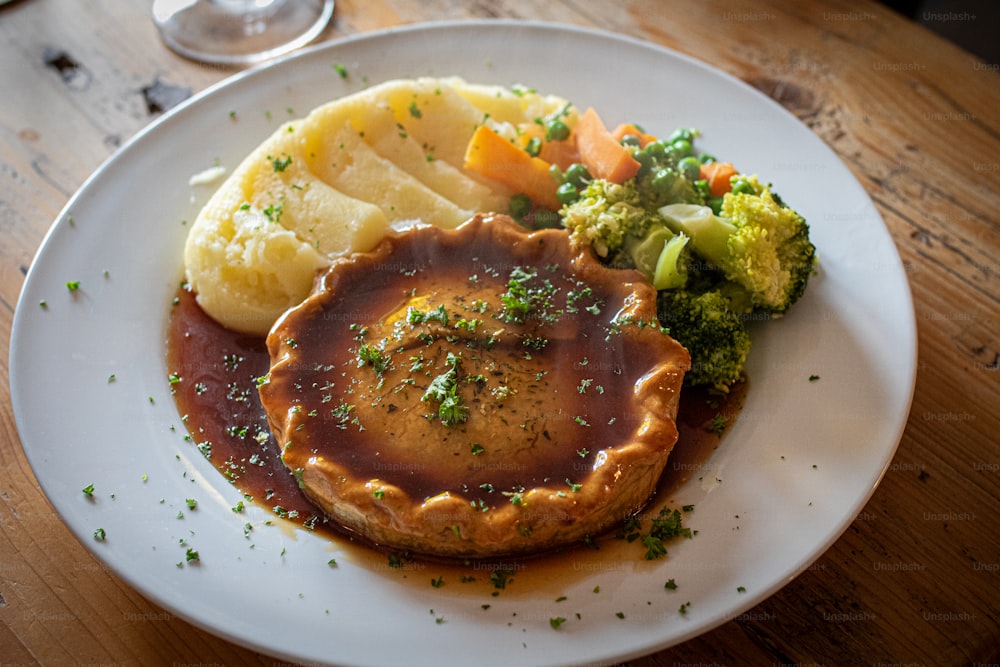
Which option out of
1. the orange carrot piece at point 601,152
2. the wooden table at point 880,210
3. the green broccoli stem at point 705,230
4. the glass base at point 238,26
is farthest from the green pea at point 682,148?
the glass base at point 238,26

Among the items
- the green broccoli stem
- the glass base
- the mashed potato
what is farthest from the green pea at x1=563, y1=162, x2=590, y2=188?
the glass base

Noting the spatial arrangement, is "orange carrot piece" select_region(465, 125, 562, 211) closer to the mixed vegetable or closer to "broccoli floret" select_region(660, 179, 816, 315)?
the mixed vegetable

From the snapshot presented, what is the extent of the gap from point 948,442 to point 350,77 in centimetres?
463

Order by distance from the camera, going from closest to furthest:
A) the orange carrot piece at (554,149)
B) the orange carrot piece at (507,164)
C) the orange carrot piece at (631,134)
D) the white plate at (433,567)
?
the white plate at (433,567) → the orange carrot piece at (507,164) → the orange carrot piece at (631,134) → the orange carrot piece at (554,149)

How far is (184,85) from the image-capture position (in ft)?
23.1

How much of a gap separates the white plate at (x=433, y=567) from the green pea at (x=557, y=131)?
513 millimetres

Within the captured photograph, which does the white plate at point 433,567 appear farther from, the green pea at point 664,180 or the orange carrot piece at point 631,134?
the green pea at point 664,180

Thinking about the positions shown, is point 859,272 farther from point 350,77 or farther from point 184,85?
point 184,85

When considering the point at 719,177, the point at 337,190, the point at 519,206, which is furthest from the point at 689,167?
the point at 337,190

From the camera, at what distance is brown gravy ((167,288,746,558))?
464cm

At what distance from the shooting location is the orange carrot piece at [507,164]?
18.5 ft

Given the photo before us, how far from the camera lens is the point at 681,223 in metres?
5.09

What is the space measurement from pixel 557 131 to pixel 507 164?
1.48ft

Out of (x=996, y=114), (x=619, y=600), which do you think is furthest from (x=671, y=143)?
(x=619, y=600)
